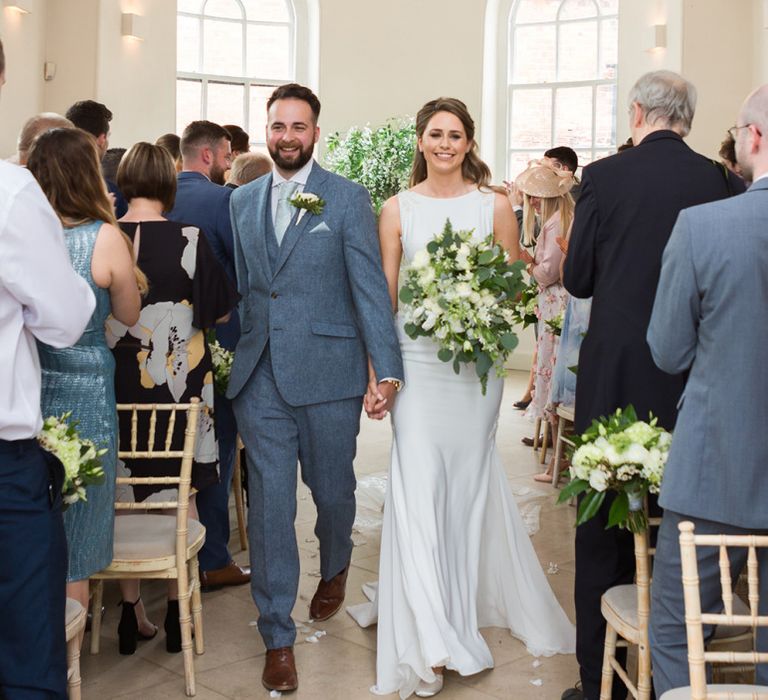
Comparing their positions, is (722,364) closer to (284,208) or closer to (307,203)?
(307,203)

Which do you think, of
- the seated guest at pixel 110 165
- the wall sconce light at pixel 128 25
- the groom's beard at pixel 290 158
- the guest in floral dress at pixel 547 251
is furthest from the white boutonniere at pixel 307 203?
the wall sconce light at pixel 128 25

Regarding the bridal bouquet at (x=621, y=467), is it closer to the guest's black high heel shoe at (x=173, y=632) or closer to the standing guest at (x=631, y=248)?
the standing guest at (x=631, y=248)

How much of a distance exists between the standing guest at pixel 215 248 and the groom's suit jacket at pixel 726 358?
9.17 ft

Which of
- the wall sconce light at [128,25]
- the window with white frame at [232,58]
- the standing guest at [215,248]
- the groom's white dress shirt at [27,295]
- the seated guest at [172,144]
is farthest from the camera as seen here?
the window with white frame at [232,58]

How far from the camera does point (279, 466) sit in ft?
13.4

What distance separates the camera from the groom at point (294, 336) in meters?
4.06

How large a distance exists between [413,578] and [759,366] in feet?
5.84

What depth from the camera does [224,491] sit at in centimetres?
521

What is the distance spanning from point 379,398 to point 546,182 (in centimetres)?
372

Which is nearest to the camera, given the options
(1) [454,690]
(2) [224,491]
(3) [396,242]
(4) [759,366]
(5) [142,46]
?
(4) [759,366]

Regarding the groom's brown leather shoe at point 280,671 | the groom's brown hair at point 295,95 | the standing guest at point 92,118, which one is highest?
the standing guest at point 92,118

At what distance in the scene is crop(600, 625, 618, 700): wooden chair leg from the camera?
3.38 m

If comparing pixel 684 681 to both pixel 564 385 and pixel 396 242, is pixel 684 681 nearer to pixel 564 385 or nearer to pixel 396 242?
pixel 396 242

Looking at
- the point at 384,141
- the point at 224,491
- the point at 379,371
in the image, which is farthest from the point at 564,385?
the point at 384,141
